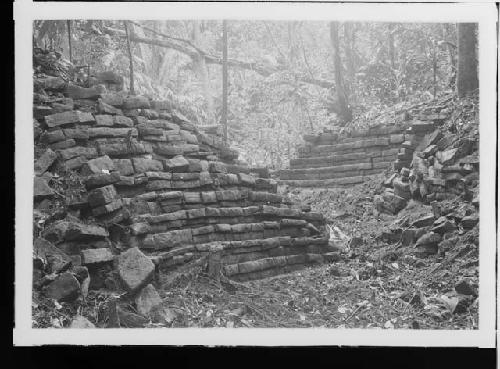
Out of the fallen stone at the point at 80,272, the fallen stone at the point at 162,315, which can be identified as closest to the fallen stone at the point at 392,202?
the fallen stone at the point at 162,315

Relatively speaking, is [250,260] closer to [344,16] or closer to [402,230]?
[402,230]

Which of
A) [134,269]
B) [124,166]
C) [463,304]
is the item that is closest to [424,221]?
[463,304]

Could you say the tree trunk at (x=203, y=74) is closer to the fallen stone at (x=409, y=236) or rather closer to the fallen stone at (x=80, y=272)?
the fallen stone at (x=80, y=272)

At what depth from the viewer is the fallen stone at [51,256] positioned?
458 centimetres

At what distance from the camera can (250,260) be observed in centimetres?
485

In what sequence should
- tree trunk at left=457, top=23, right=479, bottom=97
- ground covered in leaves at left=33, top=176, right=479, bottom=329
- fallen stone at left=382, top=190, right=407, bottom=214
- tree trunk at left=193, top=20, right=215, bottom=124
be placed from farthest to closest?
fallen stone at left=382, top=190, right=407, bottom=214 → tree trunk at left=193, top=20, right=215, bottom=124 → tree trunk at left=457, top=23, right=479, bottom=97 → ground covered in leaves at left=33, top=176, right=479, bottom=329

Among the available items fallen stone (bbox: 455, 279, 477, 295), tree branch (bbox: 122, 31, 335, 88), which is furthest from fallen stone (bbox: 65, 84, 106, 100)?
fallen stone (bbox: 455, 279, 477, 295)

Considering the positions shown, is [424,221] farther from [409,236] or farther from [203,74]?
[203,74]

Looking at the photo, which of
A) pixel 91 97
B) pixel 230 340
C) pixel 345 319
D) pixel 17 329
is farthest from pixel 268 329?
pixel 91 97

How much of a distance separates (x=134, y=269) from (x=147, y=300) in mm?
255

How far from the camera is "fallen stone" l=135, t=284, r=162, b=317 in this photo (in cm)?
456

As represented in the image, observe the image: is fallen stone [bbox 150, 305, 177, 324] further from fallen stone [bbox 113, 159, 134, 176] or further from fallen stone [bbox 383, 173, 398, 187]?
fallen stone [bbox 383, 173, 398, 187]

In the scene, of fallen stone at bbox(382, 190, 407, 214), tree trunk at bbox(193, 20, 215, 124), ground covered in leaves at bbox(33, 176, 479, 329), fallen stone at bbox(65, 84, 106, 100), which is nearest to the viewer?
ground covered in leaves at bbox(33, 176, 479, 329)

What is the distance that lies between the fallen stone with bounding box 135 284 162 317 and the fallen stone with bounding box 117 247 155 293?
0.17 feet
